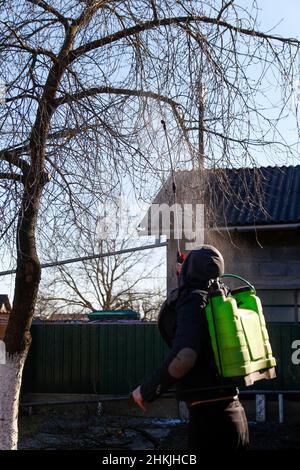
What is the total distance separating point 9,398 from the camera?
18.6 ft

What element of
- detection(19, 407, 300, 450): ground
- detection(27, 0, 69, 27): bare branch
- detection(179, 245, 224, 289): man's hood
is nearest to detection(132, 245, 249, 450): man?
detection(179, 245, 224, 289): man's hood

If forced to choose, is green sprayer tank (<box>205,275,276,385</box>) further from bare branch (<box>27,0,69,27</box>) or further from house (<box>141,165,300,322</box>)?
house (<box>141,165,300,322</box>)

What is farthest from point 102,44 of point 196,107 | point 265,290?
point 265,290

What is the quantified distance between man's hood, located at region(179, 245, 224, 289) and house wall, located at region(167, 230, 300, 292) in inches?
301

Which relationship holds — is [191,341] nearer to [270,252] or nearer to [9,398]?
[9,398]

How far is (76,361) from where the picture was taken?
11695 millimetres

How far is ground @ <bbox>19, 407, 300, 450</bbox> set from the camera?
336 inches

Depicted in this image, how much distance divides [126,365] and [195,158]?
6.26 meters

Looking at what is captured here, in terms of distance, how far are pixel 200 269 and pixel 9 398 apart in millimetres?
2752

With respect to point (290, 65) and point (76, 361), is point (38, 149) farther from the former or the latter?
point (76, 361)

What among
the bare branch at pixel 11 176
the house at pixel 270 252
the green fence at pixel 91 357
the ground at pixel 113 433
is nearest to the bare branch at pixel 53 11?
the bare branch at pixel 11 176

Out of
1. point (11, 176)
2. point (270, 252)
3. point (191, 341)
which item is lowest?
point (191, 341)

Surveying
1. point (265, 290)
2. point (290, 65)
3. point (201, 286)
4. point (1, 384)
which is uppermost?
point (290, 65)

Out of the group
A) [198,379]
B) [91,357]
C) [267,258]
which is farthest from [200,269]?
[91,357]
